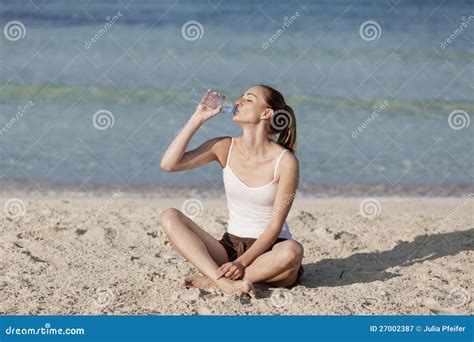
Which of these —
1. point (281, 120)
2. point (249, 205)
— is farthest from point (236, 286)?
point (281, 120)

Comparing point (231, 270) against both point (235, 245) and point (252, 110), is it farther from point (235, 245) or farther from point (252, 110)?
point (252, 110)

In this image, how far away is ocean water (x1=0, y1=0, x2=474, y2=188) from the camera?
319 inches

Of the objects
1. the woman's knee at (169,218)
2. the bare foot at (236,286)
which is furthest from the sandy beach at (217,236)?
the woman's knee at (169,218)

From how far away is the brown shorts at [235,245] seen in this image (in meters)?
4.92

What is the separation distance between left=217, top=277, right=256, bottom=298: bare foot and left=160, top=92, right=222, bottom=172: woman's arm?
73cm

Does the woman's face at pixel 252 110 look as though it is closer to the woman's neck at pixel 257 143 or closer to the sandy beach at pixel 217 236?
the woman's neck at pixel 257 143

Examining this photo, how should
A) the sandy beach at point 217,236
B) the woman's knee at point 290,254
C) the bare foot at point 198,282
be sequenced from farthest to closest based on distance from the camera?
the bare foot at point 198,282 → the woman's knee at point 290,254 → the sandy beach at point 217,236

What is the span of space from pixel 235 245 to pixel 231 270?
329 mm

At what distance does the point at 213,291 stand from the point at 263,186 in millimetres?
664

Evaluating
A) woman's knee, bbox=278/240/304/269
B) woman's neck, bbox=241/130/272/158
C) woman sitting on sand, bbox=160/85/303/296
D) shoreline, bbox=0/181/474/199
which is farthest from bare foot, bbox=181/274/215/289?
shoreline, bbox=0/181/474/199

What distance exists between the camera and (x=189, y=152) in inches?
194

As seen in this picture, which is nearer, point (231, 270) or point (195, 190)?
point (231, 270)

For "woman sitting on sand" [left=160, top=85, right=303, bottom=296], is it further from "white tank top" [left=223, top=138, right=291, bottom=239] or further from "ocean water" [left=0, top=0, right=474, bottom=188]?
"ocean water" [left=0, top=0, right=474, bottom=188]

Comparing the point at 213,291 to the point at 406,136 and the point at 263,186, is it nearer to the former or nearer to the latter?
the point at 263,186
